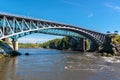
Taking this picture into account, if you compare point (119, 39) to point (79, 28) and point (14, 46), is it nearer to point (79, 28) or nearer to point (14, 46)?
point (79, 28)

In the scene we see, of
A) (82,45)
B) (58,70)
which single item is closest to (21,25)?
(58,70)

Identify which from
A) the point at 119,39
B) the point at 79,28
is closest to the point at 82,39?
the point at 79,28

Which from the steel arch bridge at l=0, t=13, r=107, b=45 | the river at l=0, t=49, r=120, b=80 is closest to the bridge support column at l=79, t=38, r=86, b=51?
the steel arch bridge at l=0, t=13, r=107, b=45

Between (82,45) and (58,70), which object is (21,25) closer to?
(58,70)

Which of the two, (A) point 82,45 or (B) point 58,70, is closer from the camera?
(B) point 58,70

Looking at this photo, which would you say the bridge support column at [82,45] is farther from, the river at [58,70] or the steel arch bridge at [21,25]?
the river at [58,70]

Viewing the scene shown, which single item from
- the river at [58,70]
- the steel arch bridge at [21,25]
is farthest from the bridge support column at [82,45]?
the river at [58,70]

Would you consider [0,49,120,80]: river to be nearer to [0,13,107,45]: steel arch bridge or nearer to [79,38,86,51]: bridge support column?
[0,13,107,45]: steel arch bridge

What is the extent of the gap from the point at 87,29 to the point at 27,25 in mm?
57631

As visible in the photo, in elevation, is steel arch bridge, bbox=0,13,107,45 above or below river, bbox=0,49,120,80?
above

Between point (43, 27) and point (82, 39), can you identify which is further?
point (82, 39)

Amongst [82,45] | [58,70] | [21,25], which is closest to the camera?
[58,70]

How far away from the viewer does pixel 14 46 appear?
83.4m

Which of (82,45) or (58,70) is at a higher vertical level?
(82,45)
